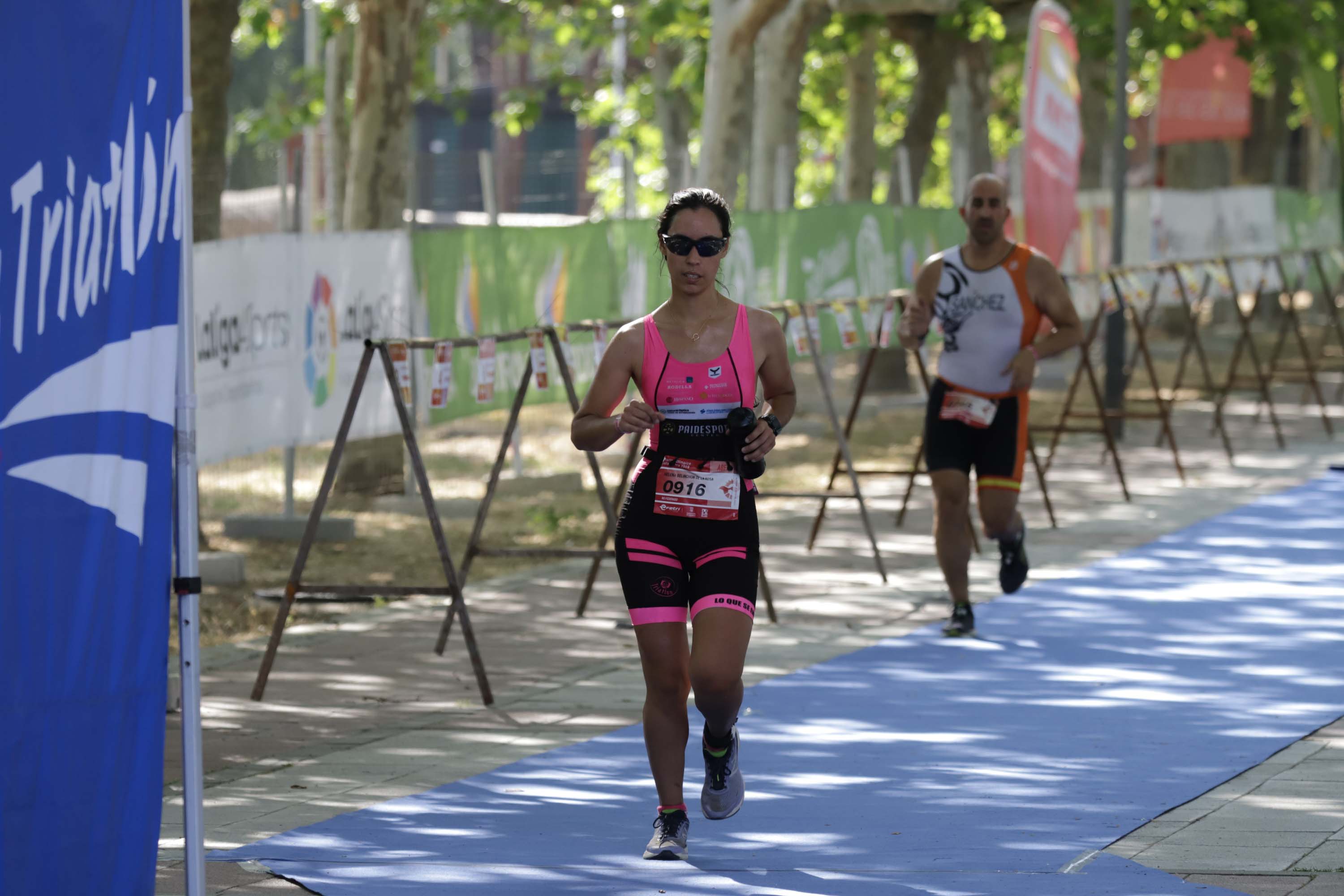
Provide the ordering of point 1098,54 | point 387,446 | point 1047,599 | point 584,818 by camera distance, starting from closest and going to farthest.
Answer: point 584,818, point 1047,599, point 387,446, point 1098,54

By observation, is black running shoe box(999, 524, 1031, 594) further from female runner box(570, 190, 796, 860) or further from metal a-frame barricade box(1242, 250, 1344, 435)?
metal a-frame barricade box(1242, 250, 1344, 435)

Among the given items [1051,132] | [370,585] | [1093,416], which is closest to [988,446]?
[370,585]

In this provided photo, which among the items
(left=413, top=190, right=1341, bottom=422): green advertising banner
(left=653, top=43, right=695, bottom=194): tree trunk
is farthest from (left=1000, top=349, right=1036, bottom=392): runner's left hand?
(left=653, top=43, right=695, bottom=194): tree trunk

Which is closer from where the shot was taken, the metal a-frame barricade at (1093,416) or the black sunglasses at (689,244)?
the black sunglasses at (689,244)

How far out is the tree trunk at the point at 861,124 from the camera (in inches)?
947

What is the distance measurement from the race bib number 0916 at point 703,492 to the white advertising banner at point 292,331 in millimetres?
4609

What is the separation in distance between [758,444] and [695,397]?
0.82ft

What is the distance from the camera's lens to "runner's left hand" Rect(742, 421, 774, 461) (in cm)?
594

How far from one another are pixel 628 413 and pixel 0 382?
6.52ft

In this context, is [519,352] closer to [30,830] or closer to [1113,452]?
[1113,452]

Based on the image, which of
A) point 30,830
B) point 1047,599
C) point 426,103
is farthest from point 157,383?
point 426,103

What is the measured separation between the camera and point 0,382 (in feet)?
14.3

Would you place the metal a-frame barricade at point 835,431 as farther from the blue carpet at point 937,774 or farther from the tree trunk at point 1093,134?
the tree trunk at point 1093,134

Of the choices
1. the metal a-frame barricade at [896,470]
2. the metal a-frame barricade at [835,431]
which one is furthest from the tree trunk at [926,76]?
the metal a-frame barricade at [835,431]
